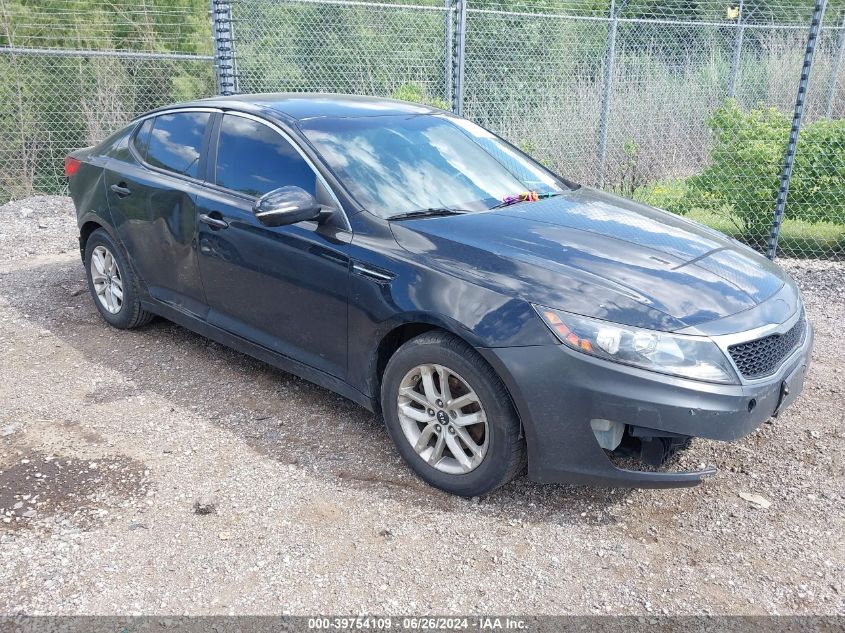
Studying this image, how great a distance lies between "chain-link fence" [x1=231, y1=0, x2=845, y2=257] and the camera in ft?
26.7

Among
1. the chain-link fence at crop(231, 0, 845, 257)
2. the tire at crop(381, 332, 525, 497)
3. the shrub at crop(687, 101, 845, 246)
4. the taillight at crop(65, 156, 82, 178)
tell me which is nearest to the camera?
the tire at crop(381, 332, 525, 497)

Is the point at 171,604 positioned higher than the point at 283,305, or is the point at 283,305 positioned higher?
the point at 283,305

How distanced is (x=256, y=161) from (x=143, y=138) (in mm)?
1286

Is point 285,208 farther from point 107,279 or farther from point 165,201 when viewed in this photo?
point 107,279

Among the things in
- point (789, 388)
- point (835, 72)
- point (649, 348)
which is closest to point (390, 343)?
point (649, 348)

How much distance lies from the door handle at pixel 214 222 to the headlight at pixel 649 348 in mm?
2034

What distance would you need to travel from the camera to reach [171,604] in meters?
2.66

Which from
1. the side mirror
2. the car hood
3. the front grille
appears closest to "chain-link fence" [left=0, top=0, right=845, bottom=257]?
the car hood

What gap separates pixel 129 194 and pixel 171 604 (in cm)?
293

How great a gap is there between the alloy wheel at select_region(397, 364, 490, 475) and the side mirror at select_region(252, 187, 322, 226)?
910mm

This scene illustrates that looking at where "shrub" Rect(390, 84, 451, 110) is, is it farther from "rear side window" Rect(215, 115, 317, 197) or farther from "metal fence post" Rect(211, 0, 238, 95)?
"rear side window" Rect(215, 115, 317, 197)

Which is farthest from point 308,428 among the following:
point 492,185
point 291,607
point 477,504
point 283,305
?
point 492,185

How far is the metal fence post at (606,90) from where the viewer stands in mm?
10086

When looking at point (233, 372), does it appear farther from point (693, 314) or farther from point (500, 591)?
point (693, 314)
